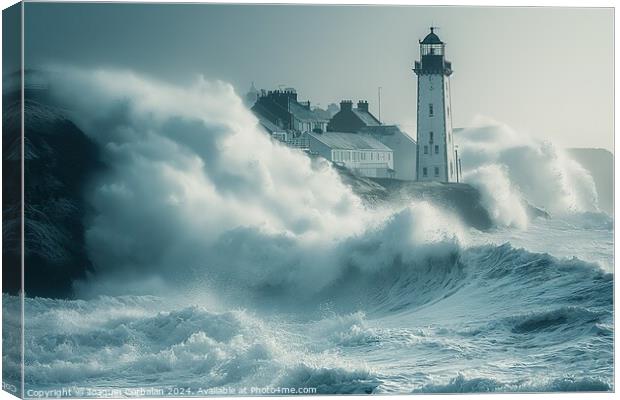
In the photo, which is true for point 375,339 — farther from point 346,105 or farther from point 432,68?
point 432,68

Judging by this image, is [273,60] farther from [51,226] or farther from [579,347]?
[579,347]

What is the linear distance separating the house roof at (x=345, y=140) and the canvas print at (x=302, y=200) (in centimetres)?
3

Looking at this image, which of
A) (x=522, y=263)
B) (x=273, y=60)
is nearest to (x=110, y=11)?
(x=273, y=60)

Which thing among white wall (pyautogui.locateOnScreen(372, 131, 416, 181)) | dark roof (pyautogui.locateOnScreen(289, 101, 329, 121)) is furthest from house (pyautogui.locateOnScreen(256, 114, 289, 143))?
white wall (pyautogui.locateOnScreen(372, 131, 416, 181))

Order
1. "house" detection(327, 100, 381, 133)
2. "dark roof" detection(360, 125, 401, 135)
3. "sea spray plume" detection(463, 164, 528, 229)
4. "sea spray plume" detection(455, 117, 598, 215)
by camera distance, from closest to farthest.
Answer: "house" detection(327, 100, 381, 133) < "dark roof" detection(360, 125, 401, 135) < "sea spray plume" detection(455, 117, 598, 215) < "sea spray plume" detection(463, 164, 528, 229)

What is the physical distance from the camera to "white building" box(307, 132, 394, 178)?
2083 centimetres

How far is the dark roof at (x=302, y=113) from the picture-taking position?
808 inches

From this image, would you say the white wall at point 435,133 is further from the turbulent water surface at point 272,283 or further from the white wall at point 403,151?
the turbulent water surface at point 272,283

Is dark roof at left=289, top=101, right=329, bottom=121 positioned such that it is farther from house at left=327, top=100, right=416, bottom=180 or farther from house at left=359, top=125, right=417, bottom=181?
house at left=359, top=125, right=417, bottom=181

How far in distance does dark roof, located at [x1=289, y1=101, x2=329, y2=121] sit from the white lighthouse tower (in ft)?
4.70

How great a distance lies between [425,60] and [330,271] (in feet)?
10.2

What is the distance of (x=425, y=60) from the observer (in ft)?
68.9

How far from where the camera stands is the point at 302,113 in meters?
20.6

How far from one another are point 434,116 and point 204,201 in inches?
132
